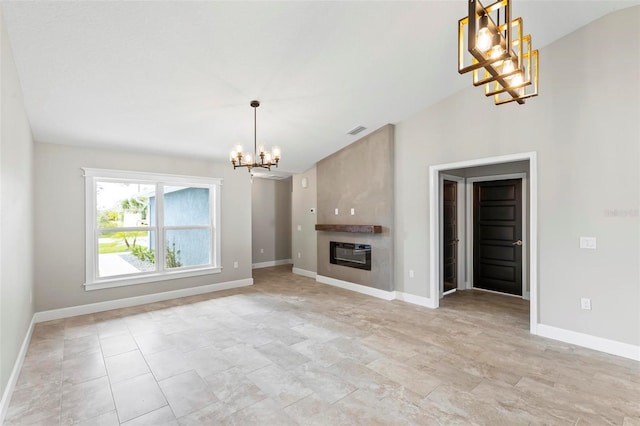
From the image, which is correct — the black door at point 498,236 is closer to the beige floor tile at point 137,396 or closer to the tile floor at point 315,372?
the tile floor at point 315,372

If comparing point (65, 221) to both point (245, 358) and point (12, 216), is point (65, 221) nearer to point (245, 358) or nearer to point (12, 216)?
point (12, 216)

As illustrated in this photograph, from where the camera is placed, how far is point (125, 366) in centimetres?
295

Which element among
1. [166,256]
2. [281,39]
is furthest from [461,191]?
[166,256]

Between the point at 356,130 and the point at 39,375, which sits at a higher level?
the point at 356,130

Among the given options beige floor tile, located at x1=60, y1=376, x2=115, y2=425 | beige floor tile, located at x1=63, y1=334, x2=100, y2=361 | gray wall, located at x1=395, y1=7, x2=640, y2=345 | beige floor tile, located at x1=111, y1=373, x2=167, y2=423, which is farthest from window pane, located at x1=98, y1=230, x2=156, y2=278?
gray wall, located at x1=395, y1=7, x2=640, y2=345

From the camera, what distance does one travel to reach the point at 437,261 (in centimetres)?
481

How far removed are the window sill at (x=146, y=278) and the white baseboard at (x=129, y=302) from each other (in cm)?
24

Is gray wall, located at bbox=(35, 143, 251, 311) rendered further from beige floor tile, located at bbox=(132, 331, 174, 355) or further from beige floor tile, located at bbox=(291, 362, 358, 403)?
beige floor tile, located at bbox=(291, 362, 358, 403)

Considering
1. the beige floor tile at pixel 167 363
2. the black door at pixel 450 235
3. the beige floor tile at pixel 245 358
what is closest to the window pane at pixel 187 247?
the beige floor tile at pixel 167 363

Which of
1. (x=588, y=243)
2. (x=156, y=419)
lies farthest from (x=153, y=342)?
(x=588, y=243)

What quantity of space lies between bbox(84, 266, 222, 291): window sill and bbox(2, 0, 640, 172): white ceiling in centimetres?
210

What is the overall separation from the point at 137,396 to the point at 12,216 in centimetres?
189

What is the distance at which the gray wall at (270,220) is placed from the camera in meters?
8.63

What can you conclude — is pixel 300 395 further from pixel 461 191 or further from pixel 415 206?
pixel 461 191
